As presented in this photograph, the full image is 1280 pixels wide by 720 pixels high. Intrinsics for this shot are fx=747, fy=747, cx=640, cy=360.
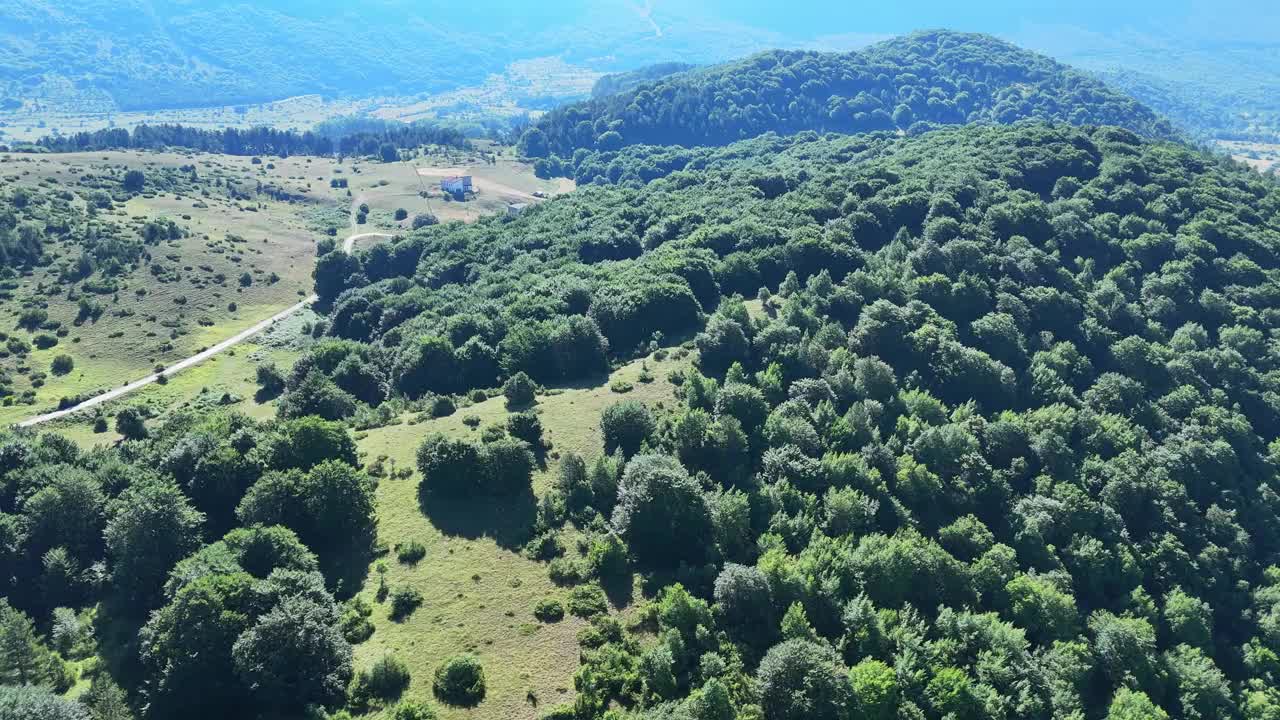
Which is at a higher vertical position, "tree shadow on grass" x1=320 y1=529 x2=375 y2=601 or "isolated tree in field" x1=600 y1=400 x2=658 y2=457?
"isolated tree in field" x1=600 y1=400 x2=658 y2=457

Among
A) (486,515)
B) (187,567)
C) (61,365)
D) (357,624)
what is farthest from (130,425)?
(357,624)

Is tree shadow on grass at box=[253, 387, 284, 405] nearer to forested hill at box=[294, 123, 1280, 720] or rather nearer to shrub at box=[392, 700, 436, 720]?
forested hill at box=[294, 123, 1280, 720]

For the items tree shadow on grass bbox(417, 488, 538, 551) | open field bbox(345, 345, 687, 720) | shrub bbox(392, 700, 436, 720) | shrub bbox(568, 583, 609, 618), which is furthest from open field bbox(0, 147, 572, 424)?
shrub bbox(568, 583, 609, 618)

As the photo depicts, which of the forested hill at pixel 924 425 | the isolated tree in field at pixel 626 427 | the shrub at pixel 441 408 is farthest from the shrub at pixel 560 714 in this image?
the shrub at pixel 441 408

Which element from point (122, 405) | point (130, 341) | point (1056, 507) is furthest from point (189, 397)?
point (1056, 507)

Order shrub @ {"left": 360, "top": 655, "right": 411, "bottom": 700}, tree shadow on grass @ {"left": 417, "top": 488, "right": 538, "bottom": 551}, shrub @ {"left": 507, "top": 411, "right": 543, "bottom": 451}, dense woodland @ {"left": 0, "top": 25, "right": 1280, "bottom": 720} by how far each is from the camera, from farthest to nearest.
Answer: shrub @ {"left": 507, "top": 411, "right": 543, "bottom": 451} < tree shadow on grass @ {"left": 417, "top": 488, "right": 538, "bottom": 551} < dense woodland @ {"left": 0, "top": 25, "right": 1280, "bottom": 720} < shrub @ {"left": 360, "top": 655, "right": 411, "bottom": 700}

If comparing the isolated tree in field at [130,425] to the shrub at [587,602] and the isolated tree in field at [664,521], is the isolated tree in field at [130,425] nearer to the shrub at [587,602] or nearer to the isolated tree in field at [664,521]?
the isolated tree in field at [664,521]

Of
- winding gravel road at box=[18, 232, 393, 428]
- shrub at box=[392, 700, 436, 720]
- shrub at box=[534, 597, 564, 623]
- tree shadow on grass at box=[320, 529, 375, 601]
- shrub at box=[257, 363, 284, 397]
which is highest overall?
shrub at box=[392, 700, 436, 720]
